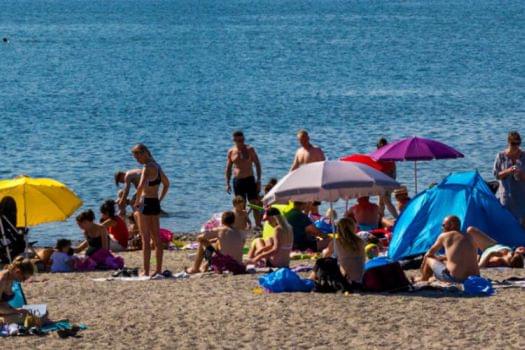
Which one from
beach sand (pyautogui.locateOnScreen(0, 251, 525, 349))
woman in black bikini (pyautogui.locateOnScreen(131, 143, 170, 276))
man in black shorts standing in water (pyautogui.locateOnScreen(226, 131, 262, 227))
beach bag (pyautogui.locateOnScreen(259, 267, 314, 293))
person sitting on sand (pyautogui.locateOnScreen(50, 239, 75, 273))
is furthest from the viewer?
man in black shorts standing in water (pyautogui.locateOnScreen(226, 131, 262, 227))

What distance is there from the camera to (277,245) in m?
16.0

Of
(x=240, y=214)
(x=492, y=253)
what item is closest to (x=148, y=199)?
(x=240, y=214)

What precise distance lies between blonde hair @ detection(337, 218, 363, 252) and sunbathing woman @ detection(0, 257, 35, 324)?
3287 millimetres

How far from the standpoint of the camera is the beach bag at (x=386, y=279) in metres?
14.2

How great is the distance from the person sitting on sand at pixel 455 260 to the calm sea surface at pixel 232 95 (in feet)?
35.1

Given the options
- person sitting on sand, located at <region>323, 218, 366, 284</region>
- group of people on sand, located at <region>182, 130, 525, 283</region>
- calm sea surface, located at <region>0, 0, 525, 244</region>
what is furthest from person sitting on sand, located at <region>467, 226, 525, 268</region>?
calm sea surface, located at <region>0, 0, 525, 244</region>

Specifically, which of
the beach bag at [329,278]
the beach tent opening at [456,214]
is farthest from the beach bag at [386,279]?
the beach tent opening at [456,214]

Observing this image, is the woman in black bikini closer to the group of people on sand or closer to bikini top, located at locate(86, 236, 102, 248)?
the group of people on sand

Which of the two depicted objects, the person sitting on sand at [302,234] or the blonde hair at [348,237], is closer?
the blonde hair at [348,237]

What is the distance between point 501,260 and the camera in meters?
15.8

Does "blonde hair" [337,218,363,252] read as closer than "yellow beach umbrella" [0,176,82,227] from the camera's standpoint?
Yes

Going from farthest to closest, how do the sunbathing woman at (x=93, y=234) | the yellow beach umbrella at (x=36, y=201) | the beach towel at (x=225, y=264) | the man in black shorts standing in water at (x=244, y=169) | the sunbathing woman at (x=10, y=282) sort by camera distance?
the man in black shorts standing in water at (x=244, y=169)
the sunbathing woman at (x=93, y=234)
the yellow beach umbrella at (x=36, y=201)
the beach towel at (x=225, y=264)
the sunbathing woman at (x=10, y=282)

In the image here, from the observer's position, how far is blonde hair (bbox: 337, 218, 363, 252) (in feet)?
46.8

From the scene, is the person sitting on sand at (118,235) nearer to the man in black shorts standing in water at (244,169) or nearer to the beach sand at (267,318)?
the man in black shorts standing in water at (244,169)
